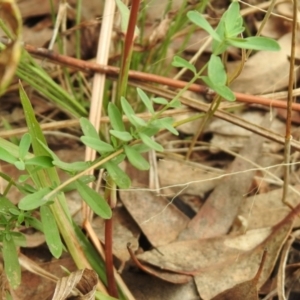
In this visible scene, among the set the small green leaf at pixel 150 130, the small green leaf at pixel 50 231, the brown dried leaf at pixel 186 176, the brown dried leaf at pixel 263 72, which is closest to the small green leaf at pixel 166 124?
the small green leaf at pixel 150 130

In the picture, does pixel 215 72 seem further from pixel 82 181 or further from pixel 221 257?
pixel 221 257

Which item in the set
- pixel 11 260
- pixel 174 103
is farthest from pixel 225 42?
pixel 11 260

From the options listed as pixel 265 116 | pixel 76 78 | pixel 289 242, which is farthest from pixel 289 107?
pixel 76 78

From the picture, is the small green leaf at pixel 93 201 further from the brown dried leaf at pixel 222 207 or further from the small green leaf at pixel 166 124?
the brown dried leaf at pixel 222 207

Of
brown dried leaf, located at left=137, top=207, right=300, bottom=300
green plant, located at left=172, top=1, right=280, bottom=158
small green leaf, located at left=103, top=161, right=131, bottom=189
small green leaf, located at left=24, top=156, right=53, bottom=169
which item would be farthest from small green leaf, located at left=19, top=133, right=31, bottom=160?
brown dried leaf, located at left=137, top=207, right=300, bottom=300

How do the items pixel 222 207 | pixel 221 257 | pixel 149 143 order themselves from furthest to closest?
1. pixel 222 207
2. pixel 221 257
3. pixel 149 143

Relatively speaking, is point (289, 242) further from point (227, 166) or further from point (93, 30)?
point (93, 30)
